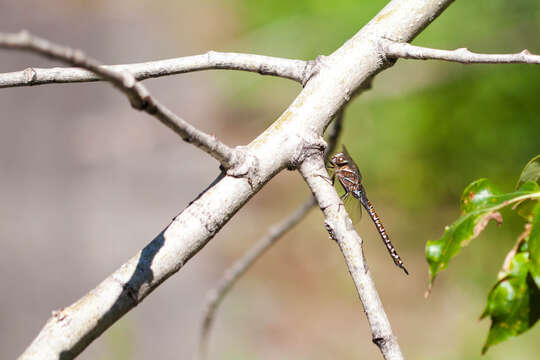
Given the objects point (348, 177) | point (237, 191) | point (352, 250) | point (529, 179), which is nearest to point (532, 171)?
point (529, 179)

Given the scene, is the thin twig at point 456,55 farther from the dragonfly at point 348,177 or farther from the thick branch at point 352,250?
A: the dragonfly at point 348,177

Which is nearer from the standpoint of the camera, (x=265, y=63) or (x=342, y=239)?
(x=342, y=239)

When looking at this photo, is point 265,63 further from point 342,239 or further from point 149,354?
point 149,354

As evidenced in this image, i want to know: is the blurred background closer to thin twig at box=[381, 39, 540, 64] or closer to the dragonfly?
the dragonfly

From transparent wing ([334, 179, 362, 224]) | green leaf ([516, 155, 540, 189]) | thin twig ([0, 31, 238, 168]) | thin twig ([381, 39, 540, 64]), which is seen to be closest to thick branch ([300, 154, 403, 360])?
thin twig ([0, 31, 238, 168])

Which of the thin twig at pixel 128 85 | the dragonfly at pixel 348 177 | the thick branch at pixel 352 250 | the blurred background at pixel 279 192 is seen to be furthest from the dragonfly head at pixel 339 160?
the blurred background at pixel 279 192

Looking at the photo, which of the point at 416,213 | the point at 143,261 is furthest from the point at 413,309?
the point at 143,261
